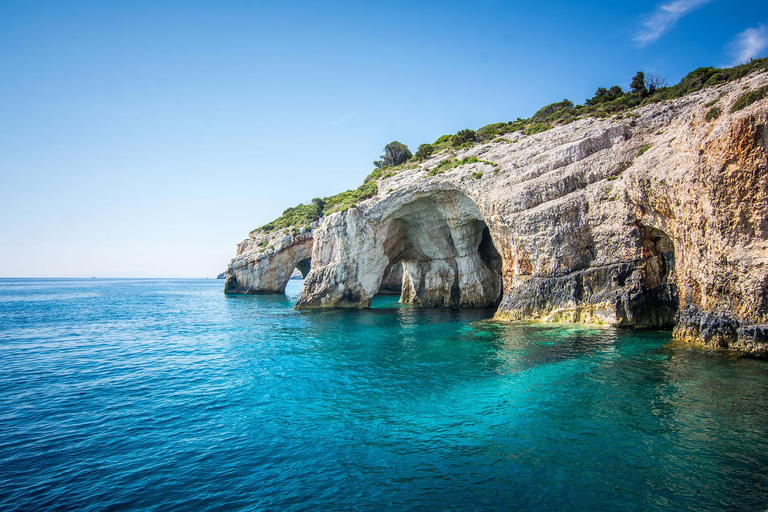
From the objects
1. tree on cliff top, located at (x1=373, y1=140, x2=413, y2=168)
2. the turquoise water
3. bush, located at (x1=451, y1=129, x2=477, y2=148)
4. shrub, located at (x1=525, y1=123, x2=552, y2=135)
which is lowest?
the turquoise water

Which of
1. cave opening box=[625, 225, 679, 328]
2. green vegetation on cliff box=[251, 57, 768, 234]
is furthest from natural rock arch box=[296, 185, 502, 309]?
cave opening box=[625, 225, 679, 328]

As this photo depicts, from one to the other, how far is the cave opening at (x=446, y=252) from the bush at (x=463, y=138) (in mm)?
8612

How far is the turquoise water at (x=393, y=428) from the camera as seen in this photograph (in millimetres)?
7664

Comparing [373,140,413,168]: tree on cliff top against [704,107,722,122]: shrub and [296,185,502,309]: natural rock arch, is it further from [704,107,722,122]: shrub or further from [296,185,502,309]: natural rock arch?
[704,107,722,122]: shrub

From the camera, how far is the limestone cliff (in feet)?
53.3

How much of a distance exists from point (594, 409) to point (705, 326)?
10412mm

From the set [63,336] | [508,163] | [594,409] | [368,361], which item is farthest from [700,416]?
[63,336]

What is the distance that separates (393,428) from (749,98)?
20.3 metres

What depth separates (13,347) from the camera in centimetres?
2308

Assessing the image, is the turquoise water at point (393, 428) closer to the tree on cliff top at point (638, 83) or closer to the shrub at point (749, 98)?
the shrub at point (749, 98)

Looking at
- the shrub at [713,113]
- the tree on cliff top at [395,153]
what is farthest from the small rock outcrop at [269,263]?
the shrub at [713,113]

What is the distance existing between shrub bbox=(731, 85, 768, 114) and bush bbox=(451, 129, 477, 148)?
2474cm

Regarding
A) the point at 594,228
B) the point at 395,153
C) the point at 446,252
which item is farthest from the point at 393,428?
the point at 395,153

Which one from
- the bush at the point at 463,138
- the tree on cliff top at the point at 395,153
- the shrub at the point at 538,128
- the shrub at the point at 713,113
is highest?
the tree on cliff top at the point at 395,153
